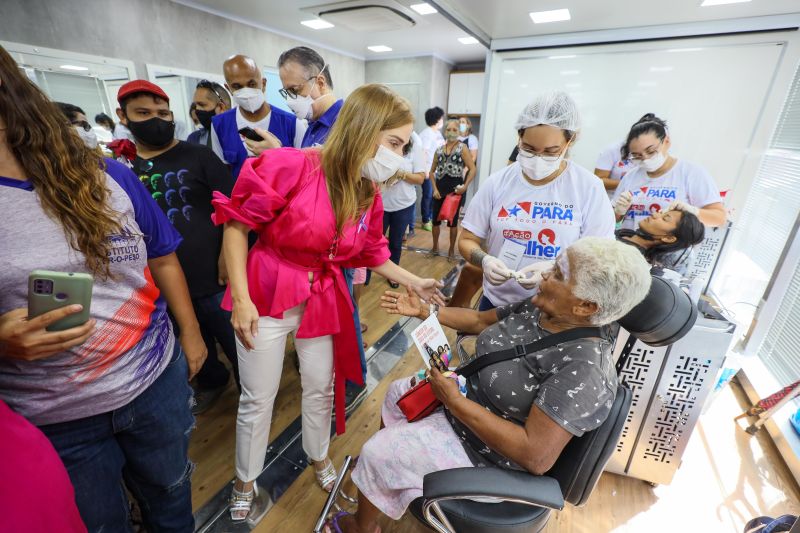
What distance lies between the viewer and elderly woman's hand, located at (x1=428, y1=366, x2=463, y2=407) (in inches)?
45.9

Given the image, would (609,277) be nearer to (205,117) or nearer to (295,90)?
(295,90)

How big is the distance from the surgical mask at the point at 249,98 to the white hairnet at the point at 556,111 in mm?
1506

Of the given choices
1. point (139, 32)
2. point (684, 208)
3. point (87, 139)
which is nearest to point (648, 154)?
point (684, 208)

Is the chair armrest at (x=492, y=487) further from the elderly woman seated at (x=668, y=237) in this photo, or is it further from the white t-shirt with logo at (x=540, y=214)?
the elderly woman seated at (x=668, y=237)

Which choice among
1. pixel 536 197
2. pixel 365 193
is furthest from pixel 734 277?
pixel 365 193

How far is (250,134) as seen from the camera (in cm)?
199

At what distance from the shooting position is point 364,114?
1.14 meters

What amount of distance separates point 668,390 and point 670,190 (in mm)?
1498

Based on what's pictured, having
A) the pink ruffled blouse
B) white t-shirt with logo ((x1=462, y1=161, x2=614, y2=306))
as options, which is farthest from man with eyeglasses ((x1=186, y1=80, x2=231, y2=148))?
white t-shirt with logo ((x1=462, y1=161, x2=614, y2=306))

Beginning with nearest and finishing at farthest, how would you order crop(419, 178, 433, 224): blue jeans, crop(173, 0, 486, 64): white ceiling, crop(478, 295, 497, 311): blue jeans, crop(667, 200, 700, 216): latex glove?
crop(478, 295, 497, 311): blue jeans → crop(667, 200, 700, 216): latex glove → crop(173, 0, 486, 64): white ceiling → crop(419, 178, 433, 224): blue jeans

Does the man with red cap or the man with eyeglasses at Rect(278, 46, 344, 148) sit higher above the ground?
the man with eyeglasses at Rect(278, 46, 344, 148)

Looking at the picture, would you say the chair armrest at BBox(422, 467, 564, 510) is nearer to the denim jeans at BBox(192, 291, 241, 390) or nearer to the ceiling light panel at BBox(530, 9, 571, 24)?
the denim jeans at BBox(192, 291, 241, 390)

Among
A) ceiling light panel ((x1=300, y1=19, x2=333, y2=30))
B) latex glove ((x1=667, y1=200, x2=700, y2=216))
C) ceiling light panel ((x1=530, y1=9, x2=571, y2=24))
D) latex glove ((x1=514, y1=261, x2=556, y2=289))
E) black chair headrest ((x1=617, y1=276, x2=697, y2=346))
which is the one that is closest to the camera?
black chair headrest ((x1=617, y1=276, x2=697, y2=346))

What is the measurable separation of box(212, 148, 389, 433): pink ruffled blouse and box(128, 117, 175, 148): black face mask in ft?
1.98
